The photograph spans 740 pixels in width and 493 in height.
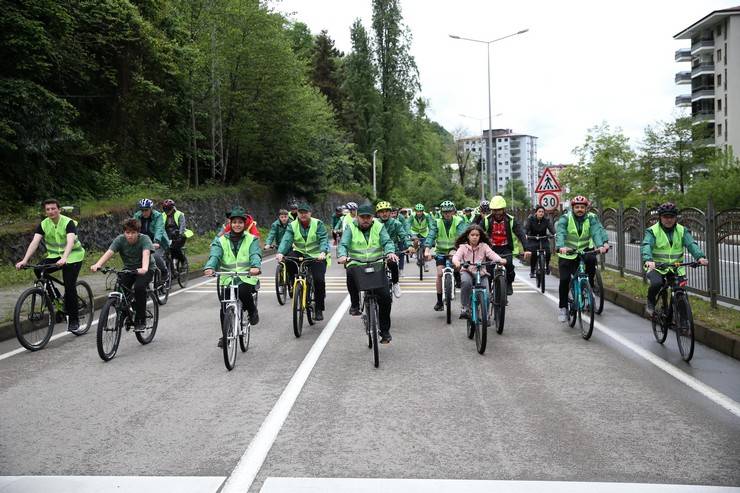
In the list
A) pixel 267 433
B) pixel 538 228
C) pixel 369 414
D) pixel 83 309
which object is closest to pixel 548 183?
pixel 538 228

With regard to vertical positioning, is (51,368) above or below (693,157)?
below

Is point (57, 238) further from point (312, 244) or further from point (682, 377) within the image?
point (682, 377)

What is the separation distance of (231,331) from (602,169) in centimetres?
6685

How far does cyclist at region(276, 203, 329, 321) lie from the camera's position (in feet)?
35.0

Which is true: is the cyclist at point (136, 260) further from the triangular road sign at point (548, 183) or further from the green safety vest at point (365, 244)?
the triangular road sign at point (548, 183)

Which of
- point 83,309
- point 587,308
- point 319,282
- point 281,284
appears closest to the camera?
point 587,308

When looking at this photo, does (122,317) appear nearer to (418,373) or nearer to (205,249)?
(418,373)

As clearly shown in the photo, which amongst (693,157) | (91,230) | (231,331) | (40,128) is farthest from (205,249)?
(693,157)

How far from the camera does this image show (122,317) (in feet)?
28.9

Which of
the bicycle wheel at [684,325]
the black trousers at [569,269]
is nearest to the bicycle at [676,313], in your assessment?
the bicycle wheel at [684,325]

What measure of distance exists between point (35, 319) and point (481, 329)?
18.5 feet

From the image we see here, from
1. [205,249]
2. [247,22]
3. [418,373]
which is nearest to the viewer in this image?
[418,373]

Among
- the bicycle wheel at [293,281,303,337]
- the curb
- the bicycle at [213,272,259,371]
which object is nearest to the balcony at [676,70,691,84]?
the curb

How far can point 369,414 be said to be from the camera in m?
5.80
